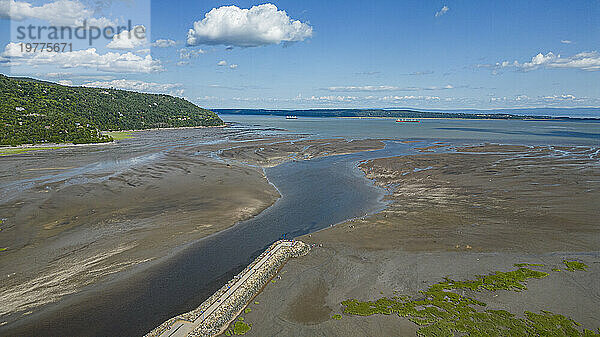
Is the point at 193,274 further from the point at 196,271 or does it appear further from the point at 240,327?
the point at 240,327

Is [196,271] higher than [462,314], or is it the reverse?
[462,314]

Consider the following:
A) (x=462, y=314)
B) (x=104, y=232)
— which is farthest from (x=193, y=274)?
(x=462, y=314)

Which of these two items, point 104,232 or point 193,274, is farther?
point 104,232

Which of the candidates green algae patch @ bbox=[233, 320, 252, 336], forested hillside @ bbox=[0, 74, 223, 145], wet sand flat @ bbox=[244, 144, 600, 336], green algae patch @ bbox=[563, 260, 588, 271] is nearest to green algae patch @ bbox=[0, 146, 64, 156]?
forested hillside @ bbox=[0, 74, 223, 145]

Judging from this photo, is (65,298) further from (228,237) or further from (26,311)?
(228,237)

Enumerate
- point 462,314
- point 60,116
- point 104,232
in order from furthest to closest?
point 60,116
point 104,232
point 462,314

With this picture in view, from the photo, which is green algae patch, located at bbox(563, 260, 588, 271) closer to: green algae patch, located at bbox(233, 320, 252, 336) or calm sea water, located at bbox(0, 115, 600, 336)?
calm sea water, located at bbox(0, 115, 600, 336)

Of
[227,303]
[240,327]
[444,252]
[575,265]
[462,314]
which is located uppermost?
[575,265]
